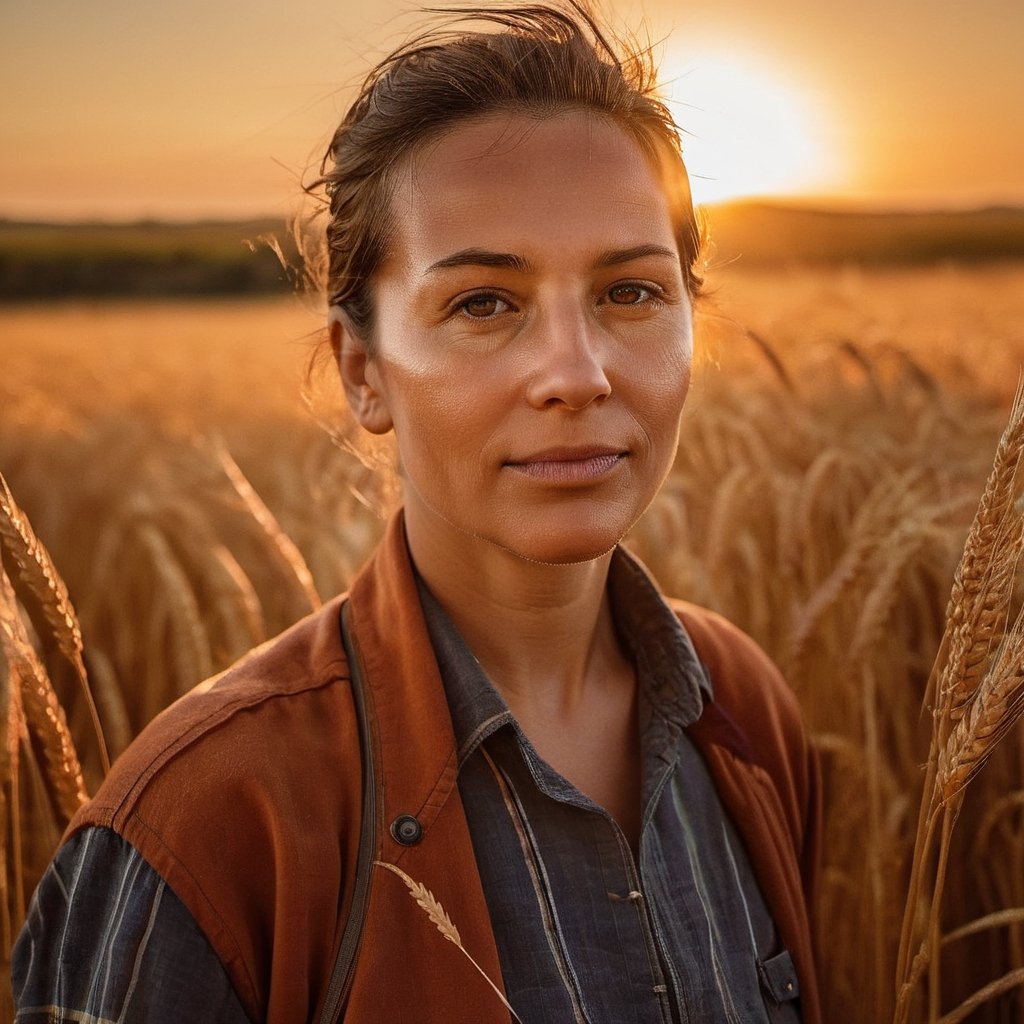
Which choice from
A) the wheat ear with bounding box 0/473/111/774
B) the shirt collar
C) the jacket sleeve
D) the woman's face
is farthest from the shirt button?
the wheat ear with bounding box 0/473/111/774

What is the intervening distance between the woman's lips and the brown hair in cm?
42

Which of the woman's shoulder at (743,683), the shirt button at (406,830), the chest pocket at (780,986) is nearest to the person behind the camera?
the shirt button at (406,830)

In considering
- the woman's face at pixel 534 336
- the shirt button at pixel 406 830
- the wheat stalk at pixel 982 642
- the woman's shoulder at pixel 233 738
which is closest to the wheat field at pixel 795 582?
the wheat stalk at pixel 982 642

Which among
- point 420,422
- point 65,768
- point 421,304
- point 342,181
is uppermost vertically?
point 342,181

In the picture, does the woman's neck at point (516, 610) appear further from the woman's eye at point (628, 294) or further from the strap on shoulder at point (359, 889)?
the woman's eye at point (628, 294)

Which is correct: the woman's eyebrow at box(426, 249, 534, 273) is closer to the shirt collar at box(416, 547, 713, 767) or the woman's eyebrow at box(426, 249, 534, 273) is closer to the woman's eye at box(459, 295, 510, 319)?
the woman's eye at box(459, 295, 510, 319)

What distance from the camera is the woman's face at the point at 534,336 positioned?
4.51 ft

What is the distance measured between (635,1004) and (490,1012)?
0.23 m

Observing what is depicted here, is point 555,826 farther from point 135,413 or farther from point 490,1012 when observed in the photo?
point 135,413

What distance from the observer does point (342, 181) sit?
1.71m

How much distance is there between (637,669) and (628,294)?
632mm

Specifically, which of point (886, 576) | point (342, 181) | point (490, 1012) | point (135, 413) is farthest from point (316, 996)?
point (135, 413)

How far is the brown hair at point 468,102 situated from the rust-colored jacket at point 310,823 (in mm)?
588

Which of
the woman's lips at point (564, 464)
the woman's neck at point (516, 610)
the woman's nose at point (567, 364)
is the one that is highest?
the woman's nose at point (567, 364)
